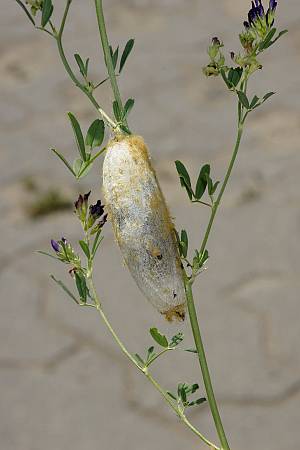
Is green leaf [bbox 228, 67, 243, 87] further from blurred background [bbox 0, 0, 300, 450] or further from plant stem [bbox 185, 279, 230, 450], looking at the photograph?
blurred background [bbox 0, 0, 300, 450]

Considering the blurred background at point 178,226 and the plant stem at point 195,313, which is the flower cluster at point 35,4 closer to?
the plant stem at point 195,313

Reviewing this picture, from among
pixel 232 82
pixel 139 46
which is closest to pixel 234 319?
pixel 139 46

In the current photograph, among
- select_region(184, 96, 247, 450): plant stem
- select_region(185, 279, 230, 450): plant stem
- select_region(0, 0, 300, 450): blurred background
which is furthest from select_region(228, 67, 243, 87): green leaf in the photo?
select_region(0, 0, 300, 450): blurred background

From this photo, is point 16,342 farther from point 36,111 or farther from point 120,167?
point 120,167

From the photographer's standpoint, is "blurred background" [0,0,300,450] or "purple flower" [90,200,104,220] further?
"blurred background" [0,0,300,450]

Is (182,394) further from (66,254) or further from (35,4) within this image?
(35,4)

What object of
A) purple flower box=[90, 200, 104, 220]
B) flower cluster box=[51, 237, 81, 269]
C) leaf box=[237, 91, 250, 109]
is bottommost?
flower cluster box=[51, 237, 81, 269]

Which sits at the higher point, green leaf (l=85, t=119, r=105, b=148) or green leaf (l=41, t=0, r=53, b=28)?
green leaf (l=41, t=0, r=53, b=28)

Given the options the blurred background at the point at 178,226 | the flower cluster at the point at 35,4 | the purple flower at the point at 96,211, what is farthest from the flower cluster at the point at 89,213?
the blurred background at the point at 178,226
